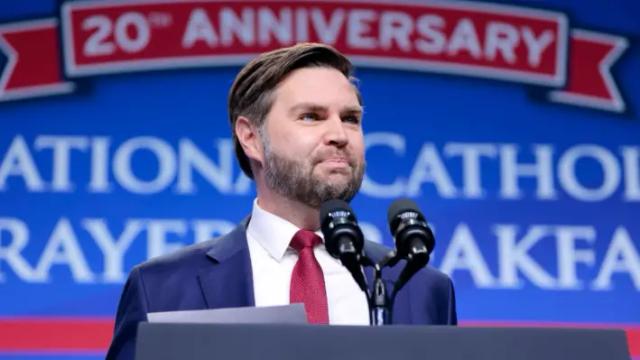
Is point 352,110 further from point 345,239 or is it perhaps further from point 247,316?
point 247,316

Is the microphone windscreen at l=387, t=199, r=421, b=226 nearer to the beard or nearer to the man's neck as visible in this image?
the beard

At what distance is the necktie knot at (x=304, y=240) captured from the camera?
2.11 meters

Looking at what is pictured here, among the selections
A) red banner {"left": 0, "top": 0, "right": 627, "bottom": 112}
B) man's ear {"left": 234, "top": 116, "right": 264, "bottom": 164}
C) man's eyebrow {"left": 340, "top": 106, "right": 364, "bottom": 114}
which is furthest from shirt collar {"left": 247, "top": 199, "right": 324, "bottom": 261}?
red banner {"left": 0, "top": 0, "right": 627, "bottom": 112}

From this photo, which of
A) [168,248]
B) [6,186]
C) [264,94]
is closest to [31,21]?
[6,186]

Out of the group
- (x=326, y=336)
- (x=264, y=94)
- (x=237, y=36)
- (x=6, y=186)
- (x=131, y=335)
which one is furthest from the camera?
(x=237, y=36)

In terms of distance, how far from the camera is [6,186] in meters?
3.06

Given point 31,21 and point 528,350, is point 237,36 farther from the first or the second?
point 528,350

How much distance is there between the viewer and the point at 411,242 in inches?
61.8

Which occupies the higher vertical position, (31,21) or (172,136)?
(31,21)

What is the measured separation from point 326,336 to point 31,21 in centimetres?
212

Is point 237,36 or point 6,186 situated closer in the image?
point 6,186

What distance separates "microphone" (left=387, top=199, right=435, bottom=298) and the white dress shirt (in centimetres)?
47

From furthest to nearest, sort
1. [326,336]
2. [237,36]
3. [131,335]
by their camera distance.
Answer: [237,36]
[131,335]
[326,336]

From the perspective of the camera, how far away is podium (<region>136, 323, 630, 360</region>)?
1344 mm
